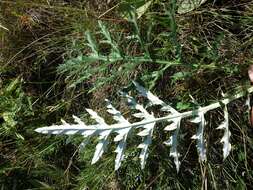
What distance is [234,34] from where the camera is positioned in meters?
2.35

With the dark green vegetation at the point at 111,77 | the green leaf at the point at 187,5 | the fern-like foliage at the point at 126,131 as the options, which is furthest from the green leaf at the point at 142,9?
the fern-like foliage at the point at 126,131

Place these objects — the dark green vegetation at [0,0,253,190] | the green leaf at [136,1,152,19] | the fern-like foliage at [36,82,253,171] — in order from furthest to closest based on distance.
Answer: the green leaf at [136,1,152,19]
the dark green vegetation at [0,0,253,190]
the fern-like foliage at [36,82,253,171]

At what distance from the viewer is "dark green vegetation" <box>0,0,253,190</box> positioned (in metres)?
2.27

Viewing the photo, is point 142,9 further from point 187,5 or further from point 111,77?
point 111,77

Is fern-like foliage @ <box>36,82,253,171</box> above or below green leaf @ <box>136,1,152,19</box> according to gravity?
below

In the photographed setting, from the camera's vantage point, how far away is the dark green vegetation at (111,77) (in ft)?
7.45

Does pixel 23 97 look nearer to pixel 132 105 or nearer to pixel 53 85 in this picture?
pixel 53 85

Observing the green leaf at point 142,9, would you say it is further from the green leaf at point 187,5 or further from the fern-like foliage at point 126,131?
the fern-like foliage at point 126,131

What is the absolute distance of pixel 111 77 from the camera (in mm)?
2092

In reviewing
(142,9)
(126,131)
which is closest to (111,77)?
(126,131)

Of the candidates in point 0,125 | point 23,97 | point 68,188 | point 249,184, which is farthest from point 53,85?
point 249,184

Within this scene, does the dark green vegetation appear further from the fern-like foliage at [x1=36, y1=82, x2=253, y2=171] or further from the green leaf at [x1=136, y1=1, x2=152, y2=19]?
the fern-like foliage at [x1=36, y1=82, x2=253, y2=171]

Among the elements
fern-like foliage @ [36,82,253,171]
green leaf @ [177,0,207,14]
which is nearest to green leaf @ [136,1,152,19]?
green leaf @ [177,0,207,14]

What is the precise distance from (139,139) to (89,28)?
0.65 meters
